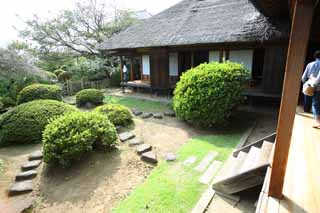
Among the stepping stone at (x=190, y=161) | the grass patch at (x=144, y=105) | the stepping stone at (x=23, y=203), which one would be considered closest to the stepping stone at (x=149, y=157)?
the stepping stone at (x=190, y=161)

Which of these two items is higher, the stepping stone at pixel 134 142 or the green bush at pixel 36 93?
the green bush at pixel 36 93

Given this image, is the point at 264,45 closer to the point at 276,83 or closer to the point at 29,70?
the point at 276,83

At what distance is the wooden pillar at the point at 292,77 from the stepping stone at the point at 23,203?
13.2ft

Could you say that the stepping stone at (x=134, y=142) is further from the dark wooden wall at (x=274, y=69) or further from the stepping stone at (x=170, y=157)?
the dark wooden wall at (x=274, y=69)

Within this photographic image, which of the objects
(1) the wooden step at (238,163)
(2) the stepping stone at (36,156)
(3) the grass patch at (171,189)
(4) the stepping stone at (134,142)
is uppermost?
(1) the wooden step at (238,163)

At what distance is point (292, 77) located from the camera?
1.76 metres

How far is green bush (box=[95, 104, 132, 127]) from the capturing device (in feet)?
20.9

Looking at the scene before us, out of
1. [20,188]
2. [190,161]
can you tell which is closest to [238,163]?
[190,161]

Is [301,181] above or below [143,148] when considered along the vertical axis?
above

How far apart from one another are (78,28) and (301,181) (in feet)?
61.2

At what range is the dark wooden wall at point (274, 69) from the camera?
715cm

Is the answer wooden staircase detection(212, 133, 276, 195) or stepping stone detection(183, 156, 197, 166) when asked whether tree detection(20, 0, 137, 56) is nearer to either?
stepping stone detection(183, 156, 197, 166)

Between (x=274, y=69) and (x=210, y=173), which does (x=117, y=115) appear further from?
(x=274, y=69)

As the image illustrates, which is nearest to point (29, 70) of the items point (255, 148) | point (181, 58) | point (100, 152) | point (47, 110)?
point (47, 110)
